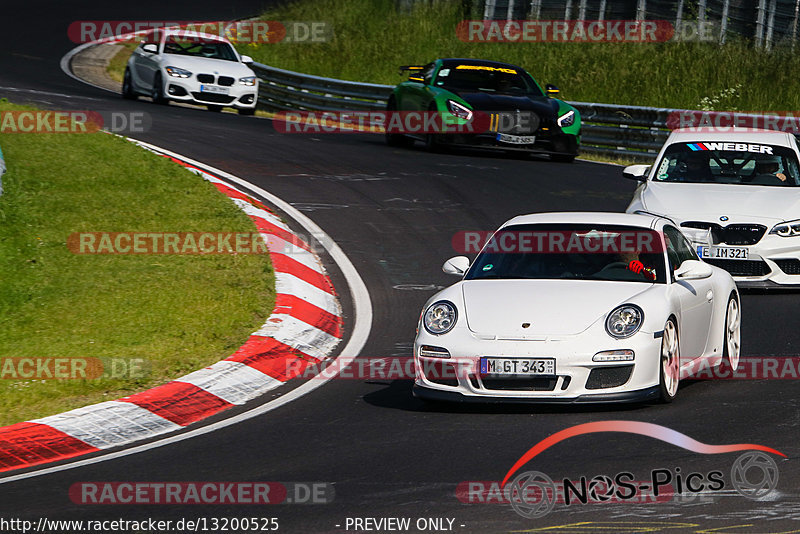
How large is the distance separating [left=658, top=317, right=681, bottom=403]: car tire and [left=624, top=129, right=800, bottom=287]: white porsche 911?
13.8ft

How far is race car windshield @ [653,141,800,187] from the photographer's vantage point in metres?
13.9

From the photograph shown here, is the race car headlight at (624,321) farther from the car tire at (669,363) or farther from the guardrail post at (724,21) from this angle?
the guardrail post at (724,21)

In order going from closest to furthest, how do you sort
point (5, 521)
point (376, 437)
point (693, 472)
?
point (5, 521), point (693, 472), point (376, 437)

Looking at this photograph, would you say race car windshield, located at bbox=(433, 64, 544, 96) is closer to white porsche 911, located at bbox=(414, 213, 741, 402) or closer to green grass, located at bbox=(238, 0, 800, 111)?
green grass, located at bbox=(238, 0, 800, 111)

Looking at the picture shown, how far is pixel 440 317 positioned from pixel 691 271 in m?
1.76

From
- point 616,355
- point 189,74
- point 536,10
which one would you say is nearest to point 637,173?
point 616,355

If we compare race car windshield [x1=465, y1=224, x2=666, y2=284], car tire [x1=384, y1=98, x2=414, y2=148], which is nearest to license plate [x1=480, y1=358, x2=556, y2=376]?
race car windshield [x1=465, y1=224, x2=666, y2=284]

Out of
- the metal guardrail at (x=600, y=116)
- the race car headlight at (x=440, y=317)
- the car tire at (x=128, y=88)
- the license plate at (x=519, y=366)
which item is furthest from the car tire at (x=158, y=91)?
the license plate at (x=519, y=366)

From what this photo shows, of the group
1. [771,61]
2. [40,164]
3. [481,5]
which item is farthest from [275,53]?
[40,164]

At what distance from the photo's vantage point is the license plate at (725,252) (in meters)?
12.8

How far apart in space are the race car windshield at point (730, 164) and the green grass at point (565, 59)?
12868 millimetres

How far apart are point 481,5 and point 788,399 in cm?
2673

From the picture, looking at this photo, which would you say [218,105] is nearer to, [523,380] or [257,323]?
[257,323]

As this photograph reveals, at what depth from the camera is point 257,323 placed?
1053cm
